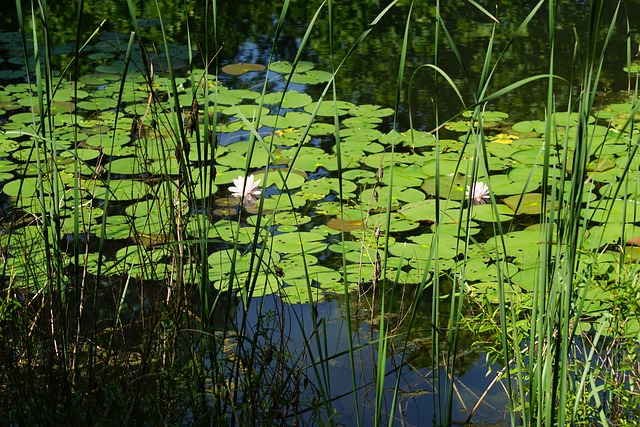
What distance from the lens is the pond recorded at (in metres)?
1.30

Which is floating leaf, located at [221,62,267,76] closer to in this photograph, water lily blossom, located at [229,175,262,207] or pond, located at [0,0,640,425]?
pond, located at [0,0,640,425]

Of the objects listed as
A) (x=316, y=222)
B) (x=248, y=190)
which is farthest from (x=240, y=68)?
(x=316, y=222)

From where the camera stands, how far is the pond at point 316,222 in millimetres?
1300

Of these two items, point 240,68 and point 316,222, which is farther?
point 240,68

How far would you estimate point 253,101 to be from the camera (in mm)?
3721

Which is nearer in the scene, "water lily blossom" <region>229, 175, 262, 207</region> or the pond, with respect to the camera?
the pond

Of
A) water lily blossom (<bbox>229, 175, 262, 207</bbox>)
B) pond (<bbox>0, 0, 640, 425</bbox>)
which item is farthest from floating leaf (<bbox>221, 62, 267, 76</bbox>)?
water lily blossom (<bbox>229, 175, 262, 207</bbox>)

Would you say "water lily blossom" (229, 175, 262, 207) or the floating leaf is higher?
the floating leaf

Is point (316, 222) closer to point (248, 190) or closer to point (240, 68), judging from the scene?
point (248, 190)

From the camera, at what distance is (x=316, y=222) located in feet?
8.69

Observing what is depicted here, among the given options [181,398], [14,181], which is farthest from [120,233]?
[181,398]

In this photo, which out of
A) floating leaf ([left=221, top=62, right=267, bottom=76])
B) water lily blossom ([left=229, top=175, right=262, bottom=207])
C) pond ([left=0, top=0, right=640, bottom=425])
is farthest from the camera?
floating leaf ([left=221, top=62, right=267, bottom=76])

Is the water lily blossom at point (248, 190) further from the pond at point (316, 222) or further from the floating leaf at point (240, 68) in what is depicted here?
the floating leaf at point (240, 68)

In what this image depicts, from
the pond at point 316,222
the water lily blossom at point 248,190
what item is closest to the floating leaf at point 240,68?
the pond at point 316,222
